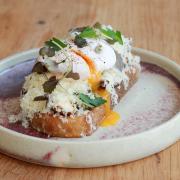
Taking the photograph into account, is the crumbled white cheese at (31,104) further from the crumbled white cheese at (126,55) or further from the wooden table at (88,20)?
the wooden table at (88,20)

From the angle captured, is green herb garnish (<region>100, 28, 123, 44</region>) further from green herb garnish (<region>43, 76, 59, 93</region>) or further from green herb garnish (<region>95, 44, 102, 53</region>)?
green herb garnish (<region>43, 76, 59, 93</region>)

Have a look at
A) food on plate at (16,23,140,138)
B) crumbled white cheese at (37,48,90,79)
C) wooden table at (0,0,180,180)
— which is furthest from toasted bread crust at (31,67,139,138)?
wooden table at (0,0,180,180)

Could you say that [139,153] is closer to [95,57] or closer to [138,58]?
[95,57]

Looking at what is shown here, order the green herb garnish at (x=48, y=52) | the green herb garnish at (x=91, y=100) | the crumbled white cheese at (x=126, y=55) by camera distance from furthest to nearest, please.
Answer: the crumbled white cheese at (x=126, y=55), the green herb garnish at (x=48, y=52), the green herb garnish at (x=91, y=100)

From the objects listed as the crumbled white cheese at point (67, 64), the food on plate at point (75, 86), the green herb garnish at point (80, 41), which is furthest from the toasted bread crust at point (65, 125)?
the green herb garnish at point (80, 41)

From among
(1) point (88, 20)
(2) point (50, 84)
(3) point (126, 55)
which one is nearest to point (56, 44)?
(2) point (50, 84)

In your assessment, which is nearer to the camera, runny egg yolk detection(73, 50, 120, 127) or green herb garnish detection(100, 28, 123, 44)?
runny egg yolk detection(73, 50, 120, 127)
